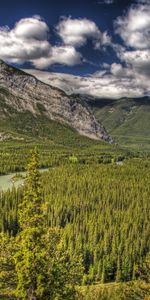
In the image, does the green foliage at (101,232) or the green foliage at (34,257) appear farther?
the green foliage at (101,232)

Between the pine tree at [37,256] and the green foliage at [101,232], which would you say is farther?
the green foliage at [101,232]

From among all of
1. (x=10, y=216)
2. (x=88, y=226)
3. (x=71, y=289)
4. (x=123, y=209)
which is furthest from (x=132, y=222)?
(x=71, y=289)

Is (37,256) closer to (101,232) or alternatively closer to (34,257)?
(34,257)

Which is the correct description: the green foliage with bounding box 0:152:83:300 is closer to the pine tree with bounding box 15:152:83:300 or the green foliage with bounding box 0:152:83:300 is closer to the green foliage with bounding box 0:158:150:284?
the pine tree with bounding box 15:152:83:300

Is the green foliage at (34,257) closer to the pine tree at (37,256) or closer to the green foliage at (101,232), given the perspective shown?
the pine tree at (37,256)

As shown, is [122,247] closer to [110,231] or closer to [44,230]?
[110,231]

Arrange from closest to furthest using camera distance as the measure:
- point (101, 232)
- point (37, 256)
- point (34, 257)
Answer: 1. point (37, 256)
2. point (34, 257)
3. point (101, 232)

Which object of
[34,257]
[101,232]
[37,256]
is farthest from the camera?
[101,232]

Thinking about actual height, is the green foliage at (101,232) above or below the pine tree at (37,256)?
below

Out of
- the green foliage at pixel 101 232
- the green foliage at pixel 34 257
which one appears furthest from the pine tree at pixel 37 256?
the green foliage at pixel 101 232

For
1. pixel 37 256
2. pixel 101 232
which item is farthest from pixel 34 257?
pixel 101 232

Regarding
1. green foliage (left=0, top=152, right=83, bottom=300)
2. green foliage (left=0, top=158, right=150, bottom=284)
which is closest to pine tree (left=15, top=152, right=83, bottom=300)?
green foliage (left=0, top=152, right=83, bottom=300)
